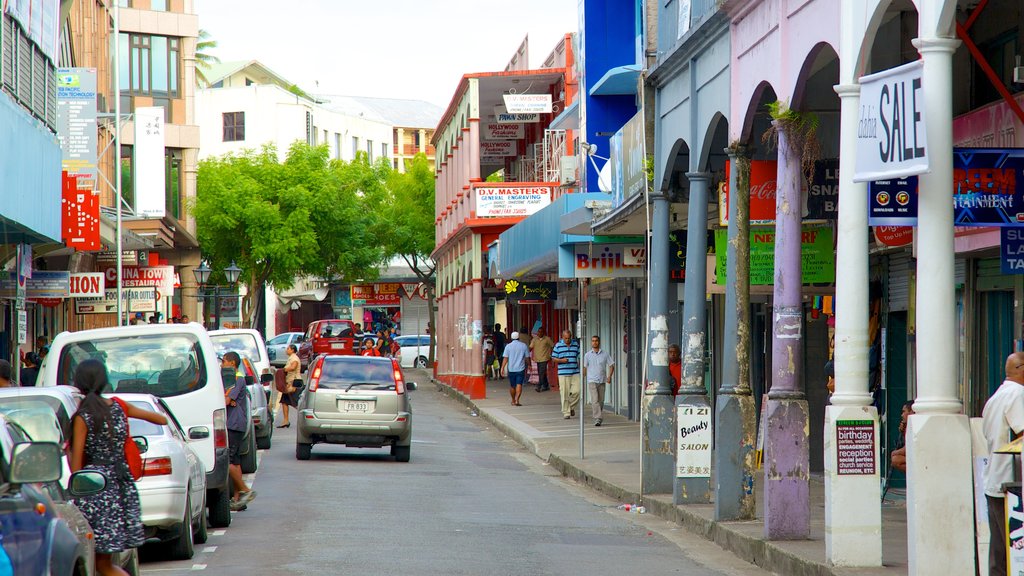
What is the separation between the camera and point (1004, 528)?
894 centimetres

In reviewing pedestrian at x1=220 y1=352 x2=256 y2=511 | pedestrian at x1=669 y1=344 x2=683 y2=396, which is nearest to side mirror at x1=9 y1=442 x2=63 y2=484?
pedestrian at x1=220 y1=352 x2=256 y2=511

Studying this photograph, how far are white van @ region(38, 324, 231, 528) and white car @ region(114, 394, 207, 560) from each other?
6.04ft

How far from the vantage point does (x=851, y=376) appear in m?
10.9

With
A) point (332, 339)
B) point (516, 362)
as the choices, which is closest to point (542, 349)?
point (516, 362)

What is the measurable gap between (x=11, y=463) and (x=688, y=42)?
437 inches

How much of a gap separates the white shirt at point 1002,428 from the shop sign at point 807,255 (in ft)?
16.2

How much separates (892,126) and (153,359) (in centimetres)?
787

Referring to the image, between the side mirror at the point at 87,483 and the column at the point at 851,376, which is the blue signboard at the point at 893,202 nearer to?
the column at the point at 851,376

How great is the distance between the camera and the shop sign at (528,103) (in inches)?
1705

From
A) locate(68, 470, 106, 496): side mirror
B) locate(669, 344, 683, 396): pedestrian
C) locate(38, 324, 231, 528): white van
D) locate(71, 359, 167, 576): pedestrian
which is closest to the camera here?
locate(68, 470, 106, 496): side mirror

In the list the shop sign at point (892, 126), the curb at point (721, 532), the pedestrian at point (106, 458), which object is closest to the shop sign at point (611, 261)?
the curb at point (721, 532)

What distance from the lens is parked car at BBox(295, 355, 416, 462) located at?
72.6ft

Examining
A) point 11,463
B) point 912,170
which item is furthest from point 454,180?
point 11,463

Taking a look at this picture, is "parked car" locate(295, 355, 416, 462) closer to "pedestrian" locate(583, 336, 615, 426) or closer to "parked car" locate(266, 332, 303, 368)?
"pedestrian" locate(583, 336, 615, 426)
